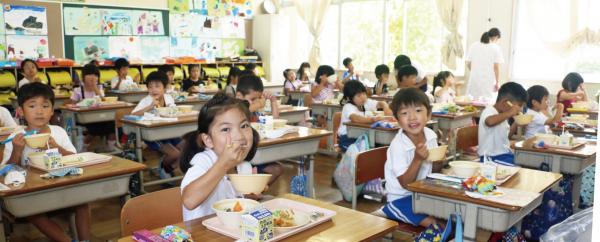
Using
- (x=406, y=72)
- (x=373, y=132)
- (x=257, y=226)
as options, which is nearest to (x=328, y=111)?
(x=406, y=72)

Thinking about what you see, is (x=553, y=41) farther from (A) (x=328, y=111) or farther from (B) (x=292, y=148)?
(B) (x=292, y=148)

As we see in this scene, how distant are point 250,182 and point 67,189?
129cm

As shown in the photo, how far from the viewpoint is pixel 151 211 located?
197 cm

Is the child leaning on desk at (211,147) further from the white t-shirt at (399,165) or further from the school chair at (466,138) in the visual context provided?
the school chair at (466,138)

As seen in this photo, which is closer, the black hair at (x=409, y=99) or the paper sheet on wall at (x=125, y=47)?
the black hair at (x=409, y=99)

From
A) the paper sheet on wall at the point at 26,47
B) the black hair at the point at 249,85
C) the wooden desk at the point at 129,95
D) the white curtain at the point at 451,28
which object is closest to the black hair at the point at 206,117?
the black hair at the point at 249,85

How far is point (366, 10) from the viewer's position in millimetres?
9977

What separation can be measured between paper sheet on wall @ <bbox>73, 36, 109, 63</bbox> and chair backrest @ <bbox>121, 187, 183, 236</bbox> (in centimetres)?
742

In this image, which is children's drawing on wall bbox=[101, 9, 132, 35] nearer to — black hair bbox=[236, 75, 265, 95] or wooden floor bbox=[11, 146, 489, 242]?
wooden floor bbox=[11, 146, 489, 242]

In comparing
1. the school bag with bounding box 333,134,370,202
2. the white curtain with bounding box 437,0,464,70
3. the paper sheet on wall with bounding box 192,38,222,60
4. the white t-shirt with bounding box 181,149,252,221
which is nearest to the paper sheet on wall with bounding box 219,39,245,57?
the paper sheet on wall with bounding box 192,38,222,60

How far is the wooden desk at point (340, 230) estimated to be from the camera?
63.5 inches

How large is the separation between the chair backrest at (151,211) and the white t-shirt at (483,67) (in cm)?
635

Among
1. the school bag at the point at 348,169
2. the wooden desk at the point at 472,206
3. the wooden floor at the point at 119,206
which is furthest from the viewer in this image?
the school bag at the point at 348,169

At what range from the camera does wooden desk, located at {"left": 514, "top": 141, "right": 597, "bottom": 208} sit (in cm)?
329
